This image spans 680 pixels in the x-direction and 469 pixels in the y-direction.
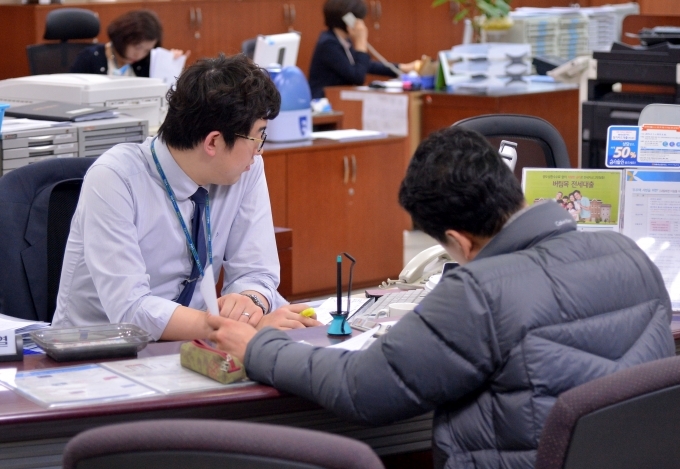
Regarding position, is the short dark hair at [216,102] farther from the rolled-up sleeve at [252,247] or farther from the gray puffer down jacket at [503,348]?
the gray puffer down jacket at [503,348]

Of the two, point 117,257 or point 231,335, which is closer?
point 231,335

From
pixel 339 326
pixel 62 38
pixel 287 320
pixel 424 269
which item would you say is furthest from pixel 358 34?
pixel 339 326

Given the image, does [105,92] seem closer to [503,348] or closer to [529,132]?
[529,132]

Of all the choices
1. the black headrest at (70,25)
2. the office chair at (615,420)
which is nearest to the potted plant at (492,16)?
the black headrest at (70,25)

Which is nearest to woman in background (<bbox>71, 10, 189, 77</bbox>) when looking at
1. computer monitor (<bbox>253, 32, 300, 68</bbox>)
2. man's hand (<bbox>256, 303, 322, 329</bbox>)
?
computer monitor (<bbox>253, 32, 300, 68</bbox>)

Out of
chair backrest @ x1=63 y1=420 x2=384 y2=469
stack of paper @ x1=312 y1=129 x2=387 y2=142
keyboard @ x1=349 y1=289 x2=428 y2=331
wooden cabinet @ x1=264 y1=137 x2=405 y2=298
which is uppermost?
chair backrest @ x1=63 y1=420 x2=384 y2=469

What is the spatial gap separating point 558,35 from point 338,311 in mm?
5491

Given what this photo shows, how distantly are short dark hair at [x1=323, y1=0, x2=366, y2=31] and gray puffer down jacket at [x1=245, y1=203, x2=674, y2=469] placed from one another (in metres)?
4.89

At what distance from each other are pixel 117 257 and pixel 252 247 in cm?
39

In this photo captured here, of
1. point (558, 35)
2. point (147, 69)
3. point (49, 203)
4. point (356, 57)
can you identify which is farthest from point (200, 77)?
point (558, 35)

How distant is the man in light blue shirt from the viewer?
209cm

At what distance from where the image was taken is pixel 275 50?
196 inches

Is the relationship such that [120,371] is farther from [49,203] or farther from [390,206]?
[390,206]

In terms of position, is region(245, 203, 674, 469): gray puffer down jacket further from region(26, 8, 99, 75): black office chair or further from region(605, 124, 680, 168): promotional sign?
region(26, 8, 99, 75): black office chair
